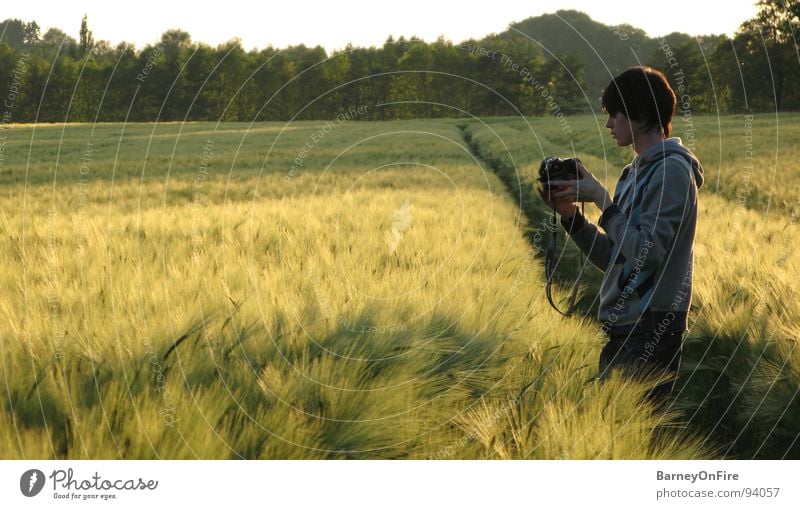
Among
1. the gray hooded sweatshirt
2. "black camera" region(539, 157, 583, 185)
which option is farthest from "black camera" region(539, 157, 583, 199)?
the gray hooded sweatshirt

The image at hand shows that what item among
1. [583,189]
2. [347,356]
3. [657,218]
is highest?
[583,189]

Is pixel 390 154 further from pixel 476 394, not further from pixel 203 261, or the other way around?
pixel 476 394

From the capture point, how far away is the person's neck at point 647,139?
2838mm

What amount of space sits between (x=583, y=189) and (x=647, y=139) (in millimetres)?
468

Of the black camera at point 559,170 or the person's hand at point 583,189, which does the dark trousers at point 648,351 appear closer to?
the person's hand at point 583,189

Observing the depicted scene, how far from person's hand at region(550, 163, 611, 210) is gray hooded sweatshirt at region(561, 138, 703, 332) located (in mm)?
75

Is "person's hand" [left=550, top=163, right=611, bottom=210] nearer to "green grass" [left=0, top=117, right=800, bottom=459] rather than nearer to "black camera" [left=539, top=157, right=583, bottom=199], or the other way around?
"black camera" [left=539, top=157, right=583, bottom=199]

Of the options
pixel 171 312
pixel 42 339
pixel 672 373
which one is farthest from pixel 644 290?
pixel 42 339

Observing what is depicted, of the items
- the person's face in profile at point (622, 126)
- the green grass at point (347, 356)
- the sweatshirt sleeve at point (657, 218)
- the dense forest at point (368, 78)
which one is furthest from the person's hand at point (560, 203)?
the dense forest at point (368, 78)

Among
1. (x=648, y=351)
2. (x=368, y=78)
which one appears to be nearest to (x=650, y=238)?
(x=648, y=351)

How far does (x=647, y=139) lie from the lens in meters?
2.85

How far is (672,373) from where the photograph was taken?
296 cm

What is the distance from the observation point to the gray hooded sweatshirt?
261cm

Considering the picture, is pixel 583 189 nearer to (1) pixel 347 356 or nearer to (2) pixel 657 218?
(2) pixel 657 218
